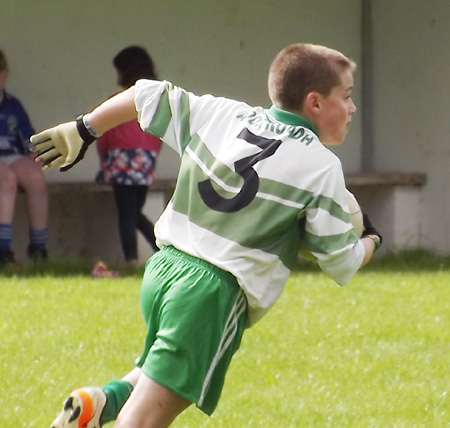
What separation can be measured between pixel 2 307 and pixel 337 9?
531 cm

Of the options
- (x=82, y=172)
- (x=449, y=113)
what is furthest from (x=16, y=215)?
(x=449, y=113)

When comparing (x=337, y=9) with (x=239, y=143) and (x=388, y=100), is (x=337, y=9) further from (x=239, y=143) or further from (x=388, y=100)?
(x=239, y=143)

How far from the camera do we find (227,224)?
3.68 metres

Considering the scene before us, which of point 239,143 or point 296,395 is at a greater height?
point 239,143

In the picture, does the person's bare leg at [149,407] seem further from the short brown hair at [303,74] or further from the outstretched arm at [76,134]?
the short brown hair at [303,74]

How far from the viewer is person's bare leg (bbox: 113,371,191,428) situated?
11.7 feet

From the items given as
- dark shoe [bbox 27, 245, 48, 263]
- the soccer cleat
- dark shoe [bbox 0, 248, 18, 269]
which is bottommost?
dark shoe [bbox 27, 245, 48, 263]

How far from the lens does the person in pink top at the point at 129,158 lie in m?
9.34

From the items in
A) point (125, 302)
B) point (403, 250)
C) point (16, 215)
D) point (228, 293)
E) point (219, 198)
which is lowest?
point (403, 250)

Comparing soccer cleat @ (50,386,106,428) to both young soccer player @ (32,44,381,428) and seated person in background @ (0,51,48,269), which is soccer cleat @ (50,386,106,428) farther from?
seated person in background @ (0,51,48,269)

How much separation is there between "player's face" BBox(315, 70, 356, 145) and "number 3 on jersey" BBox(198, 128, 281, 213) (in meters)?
0.20

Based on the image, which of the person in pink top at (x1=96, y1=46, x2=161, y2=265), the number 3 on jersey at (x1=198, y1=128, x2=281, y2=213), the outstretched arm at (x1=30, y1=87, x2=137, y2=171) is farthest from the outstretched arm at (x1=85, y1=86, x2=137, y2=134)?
the person in pink top at (x1=96, y1=46, x2=161, y2=265)

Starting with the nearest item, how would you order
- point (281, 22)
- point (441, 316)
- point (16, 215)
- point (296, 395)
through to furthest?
point (296, 395), point (441, 316), point (16, 215), point (281, 22)

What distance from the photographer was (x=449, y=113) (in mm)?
10742
